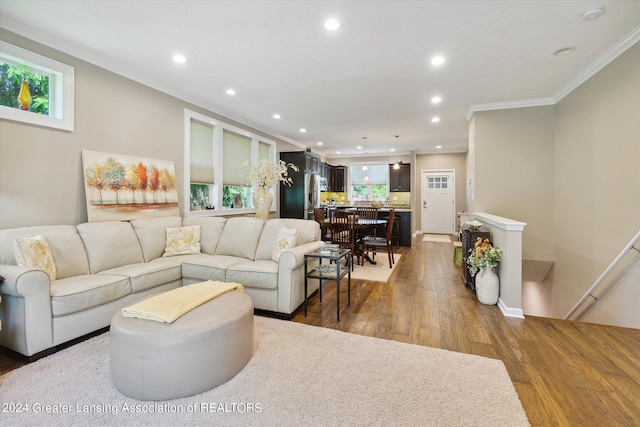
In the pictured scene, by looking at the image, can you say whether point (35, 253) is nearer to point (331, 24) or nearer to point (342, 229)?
point (331, 24)

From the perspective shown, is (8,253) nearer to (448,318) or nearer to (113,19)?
(113,19)

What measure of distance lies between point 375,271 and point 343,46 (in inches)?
133

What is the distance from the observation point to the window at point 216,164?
4684mm

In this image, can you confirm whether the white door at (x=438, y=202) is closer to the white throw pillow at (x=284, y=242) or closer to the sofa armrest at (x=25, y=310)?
the white throw pillow at (x=284, y=242)

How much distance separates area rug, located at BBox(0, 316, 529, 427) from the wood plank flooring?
198 millimetres

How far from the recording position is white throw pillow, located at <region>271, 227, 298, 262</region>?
3.24m

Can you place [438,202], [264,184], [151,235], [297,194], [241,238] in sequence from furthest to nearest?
1. [438,202]
2. [297,194]
3. [264,184]
4. [241,238]
5. [151,235]

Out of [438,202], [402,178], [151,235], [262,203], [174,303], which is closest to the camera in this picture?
[174,303]

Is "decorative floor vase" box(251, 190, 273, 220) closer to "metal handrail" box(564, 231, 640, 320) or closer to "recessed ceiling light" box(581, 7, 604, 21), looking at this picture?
"recessed ceiling light" box(581, 7, 604, 21)

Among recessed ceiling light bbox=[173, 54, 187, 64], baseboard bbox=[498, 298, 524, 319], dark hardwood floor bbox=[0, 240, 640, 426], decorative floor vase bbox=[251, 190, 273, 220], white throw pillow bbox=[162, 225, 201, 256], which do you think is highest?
recessed ceiling light bbox=[173, 54, 187, 64]

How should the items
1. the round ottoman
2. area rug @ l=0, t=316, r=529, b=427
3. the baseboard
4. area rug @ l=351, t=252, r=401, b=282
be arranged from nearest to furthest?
area rug @ l=0, t=316, r=529, b=427
the round ottoman
the baseboard
area rug @ l=351, t=252, r=401, b=282

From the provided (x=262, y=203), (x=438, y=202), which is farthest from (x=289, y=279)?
(x=438, y=202)

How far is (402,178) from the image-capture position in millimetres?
9422

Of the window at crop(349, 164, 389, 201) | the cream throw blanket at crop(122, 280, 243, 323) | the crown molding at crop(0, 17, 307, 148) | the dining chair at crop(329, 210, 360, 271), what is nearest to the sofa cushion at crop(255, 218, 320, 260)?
the cream throw blanket at crop(122, 280, 243, 323)
